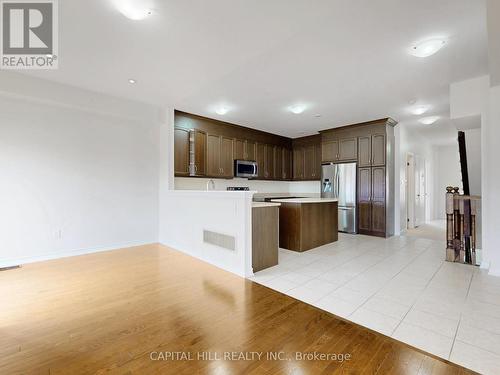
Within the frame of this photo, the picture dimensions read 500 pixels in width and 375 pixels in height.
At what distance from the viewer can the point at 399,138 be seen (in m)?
5.83

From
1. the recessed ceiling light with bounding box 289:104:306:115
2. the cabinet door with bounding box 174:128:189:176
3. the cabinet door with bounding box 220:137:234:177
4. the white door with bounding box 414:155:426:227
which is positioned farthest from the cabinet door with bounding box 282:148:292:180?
the white door with bounding box 414:155:426:227

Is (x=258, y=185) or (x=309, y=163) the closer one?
(x=258, y=185)


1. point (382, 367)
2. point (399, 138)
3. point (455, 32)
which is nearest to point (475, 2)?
point (455, 32)

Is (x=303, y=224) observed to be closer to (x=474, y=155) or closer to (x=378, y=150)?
(x=378, y=150)

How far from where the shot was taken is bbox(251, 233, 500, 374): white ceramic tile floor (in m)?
1.77

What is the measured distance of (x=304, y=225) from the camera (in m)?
4.24

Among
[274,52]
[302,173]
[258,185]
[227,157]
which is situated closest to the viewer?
[274,52]

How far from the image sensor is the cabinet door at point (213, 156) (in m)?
5.54

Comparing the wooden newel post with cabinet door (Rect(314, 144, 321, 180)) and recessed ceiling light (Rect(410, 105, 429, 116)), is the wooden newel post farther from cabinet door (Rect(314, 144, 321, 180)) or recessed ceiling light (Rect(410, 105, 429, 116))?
cabinet door (Rect(314, 144, 321, 180))

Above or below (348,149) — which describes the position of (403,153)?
below

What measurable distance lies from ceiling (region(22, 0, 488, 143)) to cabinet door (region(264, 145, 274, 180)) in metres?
2.40

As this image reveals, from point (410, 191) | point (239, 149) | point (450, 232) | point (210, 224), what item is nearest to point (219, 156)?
point (239, 149)

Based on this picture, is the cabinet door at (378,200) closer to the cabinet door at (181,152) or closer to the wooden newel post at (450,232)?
the wooden newel post at (450,232)

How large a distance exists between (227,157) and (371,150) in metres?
3.41
